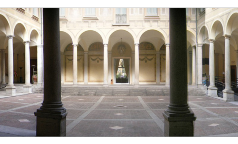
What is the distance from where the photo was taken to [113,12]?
17078 millimetres

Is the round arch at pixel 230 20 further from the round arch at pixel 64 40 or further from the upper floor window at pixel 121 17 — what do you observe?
the round arch at pixel 64 40

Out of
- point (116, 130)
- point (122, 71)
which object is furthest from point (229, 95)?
point (122, 71)

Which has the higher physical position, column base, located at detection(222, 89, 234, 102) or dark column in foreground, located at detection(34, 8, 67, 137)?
dark column in foreground, located at detection(34, 8, 67, 137)

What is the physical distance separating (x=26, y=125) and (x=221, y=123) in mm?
6169

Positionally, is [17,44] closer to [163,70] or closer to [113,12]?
[113,12]

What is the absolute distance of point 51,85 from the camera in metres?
4.38

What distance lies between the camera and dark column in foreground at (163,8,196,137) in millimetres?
4096

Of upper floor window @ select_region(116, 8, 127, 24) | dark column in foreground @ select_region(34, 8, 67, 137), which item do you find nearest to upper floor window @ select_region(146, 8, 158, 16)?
upper floor window @ select_region(116, 8, 127, 24)

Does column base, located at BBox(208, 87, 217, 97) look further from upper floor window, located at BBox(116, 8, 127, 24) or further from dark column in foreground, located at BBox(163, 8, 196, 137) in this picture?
dark column in foreground, located at BBox(163, 8, 196, 137)

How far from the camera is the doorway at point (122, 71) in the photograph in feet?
72.5

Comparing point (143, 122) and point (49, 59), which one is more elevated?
point (49, 59)

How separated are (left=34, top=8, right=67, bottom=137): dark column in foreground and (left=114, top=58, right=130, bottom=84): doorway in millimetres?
17446
